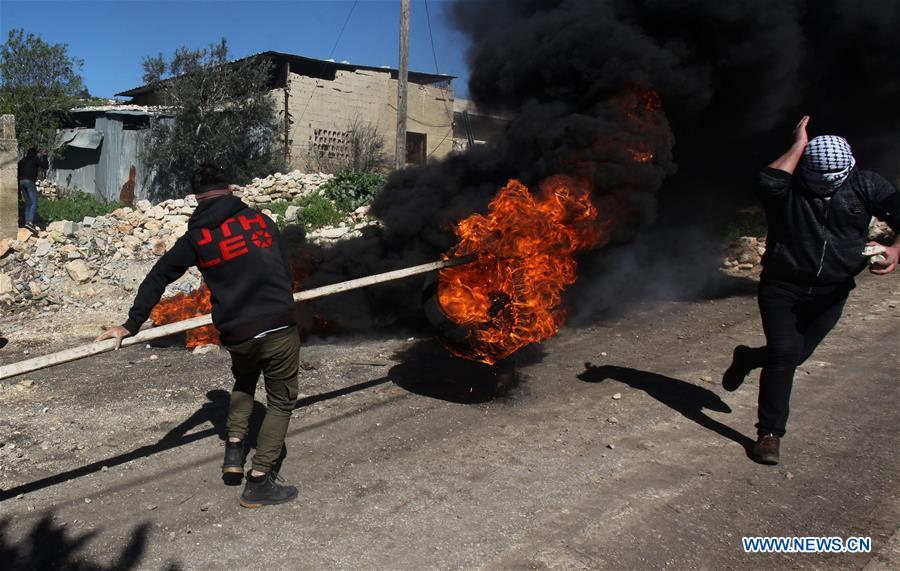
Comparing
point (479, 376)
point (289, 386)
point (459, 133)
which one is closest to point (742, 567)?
point (289, 386)

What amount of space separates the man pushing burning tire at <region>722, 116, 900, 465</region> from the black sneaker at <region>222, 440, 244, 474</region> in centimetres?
326

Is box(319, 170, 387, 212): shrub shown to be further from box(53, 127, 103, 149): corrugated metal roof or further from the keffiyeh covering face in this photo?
the keffiyeh covering face

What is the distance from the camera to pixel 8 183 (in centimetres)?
1230

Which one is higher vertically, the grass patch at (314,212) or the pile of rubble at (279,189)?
the pile of rubble at (279,189)

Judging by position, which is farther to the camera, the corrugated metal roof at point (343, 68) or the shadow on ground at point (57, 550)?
the corrugated metal roof at point (343, 68)

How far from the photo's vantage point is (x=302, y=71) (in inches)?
891

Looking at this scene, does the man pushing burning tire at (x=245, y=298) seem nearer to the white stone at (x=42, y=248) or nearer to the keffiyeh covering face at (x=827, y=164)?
the keffiyeh covering face at (x=827, y=164)

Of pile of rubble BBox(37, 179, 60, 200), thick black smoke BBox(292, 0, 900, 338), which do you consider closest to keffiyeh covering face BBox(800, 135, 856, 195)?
thick black smoke BBox(292, 0, 900, 338)

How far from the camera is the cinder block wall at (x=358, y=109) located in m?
21.7

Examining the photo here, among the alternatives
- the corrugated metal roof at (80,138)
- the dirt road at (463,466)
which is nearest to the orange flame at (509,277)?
→ the dirt road at (463,466)

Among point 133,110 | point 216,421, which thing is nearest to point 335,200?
point 133,110

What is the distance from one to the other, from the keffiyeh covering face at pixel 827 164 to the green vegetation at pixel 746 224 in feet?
23.0

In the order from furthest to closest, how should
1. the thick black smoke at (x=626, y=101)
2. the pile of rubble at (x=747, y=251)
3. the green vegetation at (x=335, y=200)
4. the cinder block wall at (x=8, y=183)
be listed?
the green vegetation at (x=335, y=200) → the cinder block wall at (x=8, y=183) → the pile of rubble at (x=747, y=251) → the thick black smoke at (x=626, y=101)

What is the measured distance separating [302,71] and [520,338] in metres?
20.0
